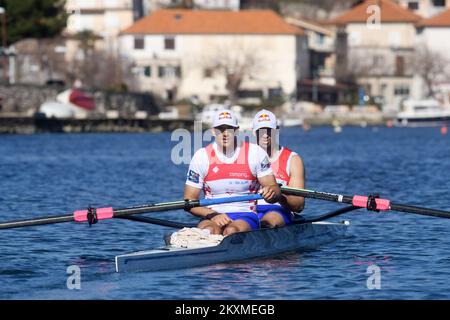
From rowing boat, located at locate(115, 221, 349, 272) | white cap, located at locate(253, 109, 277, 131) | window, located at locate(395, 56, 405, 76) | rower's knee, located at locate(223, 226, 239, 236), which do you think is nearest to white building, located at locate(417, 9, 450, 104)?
window, located at locate(395, 56, 405, 76)

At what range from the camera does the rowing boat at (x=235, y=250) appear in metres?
20.7

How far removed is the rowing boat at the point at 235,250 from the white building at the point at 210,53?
357ft

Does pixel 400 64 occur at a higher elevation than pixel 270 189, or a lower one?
lower

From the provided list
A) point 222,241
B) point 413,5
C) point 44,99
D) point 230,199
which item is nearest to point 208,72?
point 44,99

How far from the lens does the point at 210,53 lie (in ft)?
440

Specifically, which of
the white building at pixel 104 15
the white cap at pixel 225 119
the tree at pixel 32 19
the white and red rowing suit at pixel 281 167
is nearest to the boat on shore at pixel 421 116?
the white building at pixel 104 15

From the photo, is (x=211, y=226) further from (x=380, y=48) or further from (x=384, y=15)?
(x=384, y=15)

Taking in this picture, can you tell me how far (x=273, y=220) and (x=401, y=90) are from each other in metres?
124

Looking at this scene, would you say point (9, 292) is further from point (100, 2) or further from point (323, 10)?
point (323, 10)

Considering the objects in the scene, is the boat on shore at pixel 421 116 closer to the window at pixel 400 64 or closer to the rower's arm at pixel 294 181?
the window at pixel 400 64

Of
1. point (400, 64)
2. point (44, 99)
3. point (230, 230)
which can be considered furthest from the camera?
point (400, 64)
